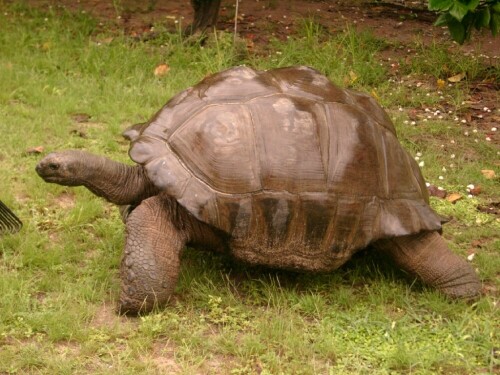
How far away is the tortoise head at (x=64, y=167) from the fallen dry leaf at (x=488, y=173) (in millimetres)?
2997

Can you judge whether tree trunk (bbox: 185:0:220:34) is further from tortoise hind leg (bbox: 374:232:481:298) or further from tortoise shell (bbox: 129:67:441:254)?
tortoise hind leg (bbox: 374:232:481:298)

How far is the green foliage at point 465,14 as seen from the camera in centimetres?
614

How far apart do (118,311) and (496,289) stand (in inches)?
79.9

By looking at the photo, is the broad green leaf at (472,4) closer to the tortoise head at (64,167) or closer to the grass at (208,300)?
the grass at (208,300)

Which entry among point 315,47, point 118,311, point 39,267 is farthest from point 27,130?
point 315,47

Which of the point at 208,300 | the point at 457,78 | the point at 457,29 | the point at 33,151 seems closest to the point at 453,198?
the point at 457,29

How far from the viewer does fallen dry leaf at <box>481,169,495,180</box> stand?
18.9 feet

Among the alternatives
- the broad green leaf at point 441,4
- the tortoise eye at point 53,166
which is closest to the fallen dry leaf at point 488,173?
the broad green leaf at point 441,4

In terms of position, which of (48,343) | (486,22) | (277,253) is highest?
(486,22)

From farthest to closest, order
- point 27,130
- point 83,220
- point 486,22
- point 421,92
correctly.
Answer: point 421,92 → point 486,22 → point 27,130 → point 83,220

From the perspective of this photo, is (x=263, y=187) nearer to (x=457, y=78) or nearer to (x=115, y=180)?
(x=115, y=180)

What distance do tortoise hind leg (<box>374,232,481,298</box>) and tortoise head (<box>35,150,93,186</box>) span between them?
1.62m

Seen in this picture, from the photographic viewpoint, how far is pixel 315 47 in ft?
25.3

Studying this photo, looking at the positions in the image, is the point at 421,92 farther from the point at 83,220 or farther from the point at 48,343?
the point at 48,343
